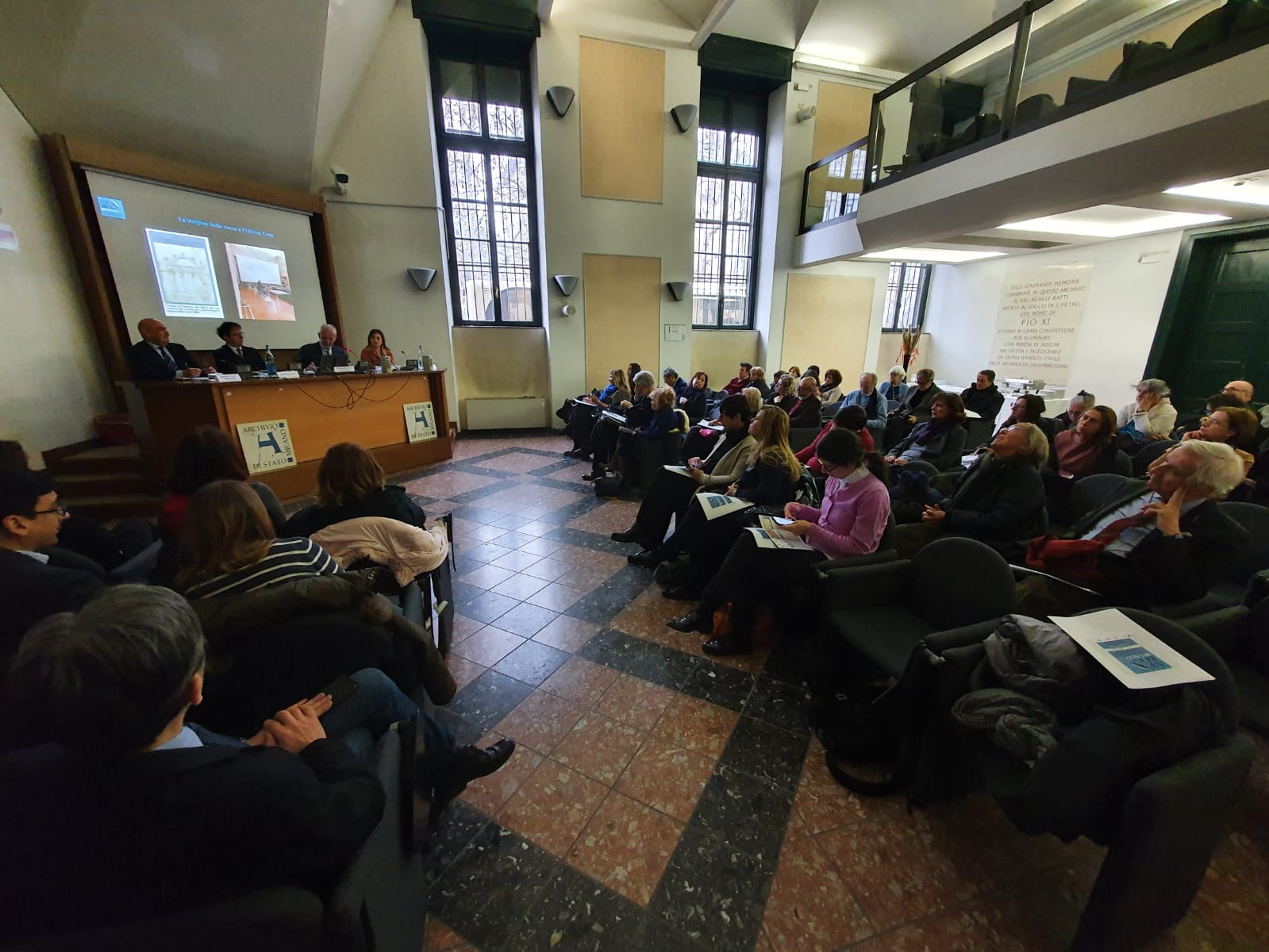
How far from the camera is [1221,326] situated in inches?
Result: 213

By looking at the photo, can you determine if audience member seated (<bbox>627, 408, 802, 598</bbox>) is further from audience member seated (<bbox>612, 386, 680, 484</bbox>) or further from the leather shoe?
audience member seated (<bbox>612, 386, 680, 484</bbox>)

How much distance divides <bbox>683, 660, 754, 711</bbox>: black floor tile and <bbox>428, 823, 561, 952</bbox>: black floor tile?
0.89m

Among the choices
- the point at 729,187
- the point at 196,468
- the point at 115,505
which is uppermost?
the point at 729,187

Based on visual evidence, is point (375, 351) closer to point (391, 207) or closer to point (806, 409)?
point (391, 207)

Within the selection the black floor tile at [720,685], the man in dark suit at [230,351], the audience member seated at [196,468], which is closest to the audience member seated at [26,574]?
the audience member seated at [196,468]

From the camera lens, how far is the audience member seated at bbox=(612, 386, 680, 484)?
14.9 ft

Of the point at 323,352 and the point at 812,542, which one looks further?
→ the point at 323,352

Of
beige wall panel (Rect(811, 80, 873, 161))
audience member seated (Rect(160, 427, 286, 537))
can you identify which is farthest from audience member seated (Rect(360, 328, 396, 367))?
beige wall panel (Rect(811, 80, 873, 161))

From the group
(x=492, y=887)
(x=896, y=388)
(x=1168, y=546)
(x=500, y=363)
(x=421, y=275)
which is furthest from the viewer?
(x=500, y=363)

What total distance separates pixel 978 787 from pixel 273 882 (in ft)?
6.52

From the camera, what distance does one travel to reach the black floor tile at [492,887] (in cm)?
131

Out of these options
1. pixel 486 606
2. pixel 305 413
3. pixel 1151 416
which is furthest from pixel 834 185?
pixel 486 606

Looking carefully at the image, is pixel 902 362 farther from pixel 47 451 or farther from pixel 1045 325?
pixel 47 451

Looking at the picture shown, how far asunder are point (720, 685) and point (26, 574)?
2.31m
